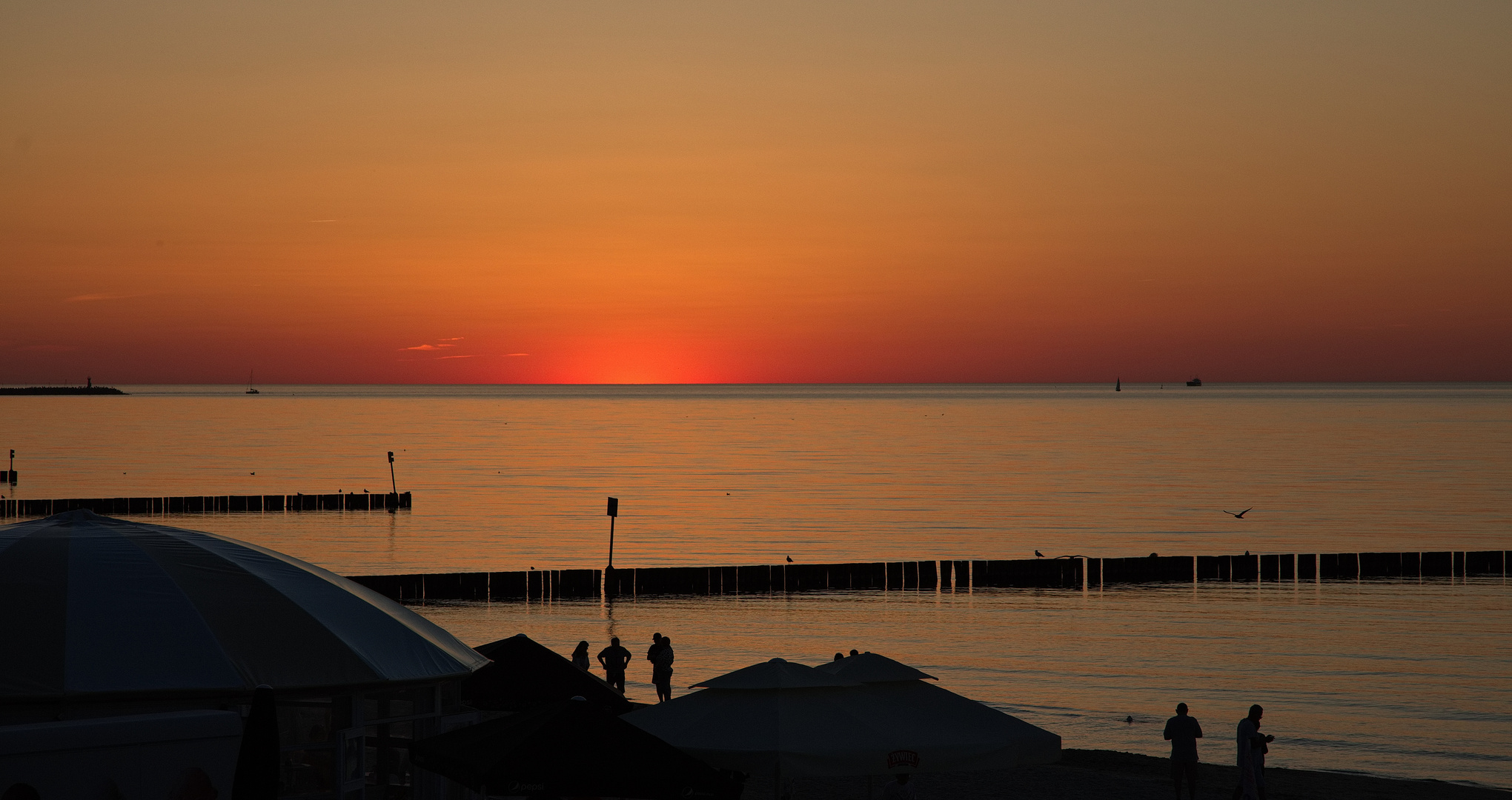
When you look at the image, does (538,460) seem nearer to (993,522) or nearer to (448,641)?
(993,522)

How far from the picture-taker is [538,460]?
423 ft

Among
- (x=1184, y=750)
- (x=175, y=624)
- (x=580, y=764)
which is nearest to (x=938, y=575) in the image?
(x=1184, y=750)

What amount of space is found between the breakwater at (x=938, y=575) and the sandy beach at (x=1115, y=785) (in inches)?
1131

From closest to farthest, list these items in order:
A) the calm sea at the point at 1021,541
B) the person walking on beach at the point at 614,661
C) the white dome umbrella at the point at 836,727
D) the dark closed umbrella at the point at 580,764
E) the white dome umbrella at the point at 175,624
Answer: the white dome umbrella at the point at 175,624 < the dark closed umbrella at the point at 580,764 < the white dome umbrella at the point at 836,727 < the person walking on beach at the point at 614,661 < the calm sea at the point at 1021,541

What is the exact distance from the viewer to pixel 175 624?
41.5ft

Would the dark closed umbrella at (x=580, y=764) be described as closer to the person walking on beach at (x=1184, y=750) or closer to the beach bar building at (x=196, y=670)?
the beach bar building at (x=196, y=670)

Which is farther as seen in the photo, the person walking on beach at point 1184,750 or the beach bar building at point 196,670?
the person walking on beach at point 1184,750

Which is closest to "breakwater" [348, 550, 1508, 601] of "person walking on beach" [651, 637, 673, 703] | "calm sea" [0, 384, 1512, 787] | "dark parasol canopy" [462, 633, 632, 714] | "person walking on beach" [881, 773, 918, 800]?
"calm sea" [0, 384, 1512, 787]

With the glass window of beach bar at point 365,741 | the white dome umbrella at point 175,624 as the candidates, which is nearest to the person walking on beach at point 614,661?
the glass window of beach bar at point 365,741

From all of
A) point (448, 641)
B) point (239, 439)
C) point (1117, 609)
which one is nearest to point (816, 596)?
point (1117, 609)

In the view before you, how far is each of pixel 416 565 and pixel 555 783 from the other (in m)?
47.8

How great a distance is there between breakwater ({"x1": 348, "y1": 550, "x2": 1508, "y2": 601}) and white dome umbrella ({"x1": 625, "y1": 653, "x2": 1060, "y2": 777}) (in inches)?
1368

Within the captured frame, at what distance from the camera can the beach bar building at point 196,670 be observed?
1070 cm

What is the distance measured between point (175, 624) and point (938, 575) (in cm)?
4566
